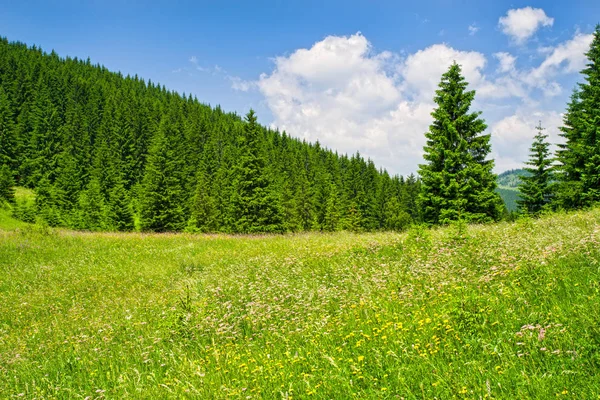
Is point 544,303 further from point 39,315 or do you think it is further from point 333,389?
point 39,315

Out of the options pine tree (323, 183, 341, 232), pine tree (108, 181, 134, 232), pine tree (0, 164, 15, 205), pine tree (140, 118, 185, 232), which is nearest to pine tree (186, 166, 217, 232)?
pine tree (140, 118, 185, 232)

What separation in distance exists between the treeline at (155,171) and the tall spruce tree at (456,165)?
52.9 ft

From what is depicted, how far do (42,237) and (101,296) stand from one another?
415 inches

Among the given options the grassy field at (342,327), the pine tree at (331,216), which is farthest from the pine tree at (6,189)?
the grassy field at (342,327)

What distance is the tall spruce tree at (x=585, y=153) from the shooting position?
21.9m

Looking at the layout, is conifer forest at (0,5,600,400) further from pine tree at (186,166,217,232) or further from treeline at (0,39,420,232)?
pine tree at (186,166,217,232)

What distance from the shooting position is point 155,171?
45.2m

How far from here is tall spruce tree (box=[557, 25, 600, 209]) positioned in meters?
21.9

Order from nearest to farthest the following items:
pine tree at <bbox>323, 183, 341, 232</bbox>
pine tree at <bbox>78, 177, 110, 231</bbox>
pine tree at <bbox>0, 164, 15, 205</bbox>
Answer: pine tree at <bbox>0, 164, 15, 205</bbox> < pine tree at <bbox>78, 177, 110, 231</bbox> < pine tree at <bbox>323, 183, 341, 232</bbox>

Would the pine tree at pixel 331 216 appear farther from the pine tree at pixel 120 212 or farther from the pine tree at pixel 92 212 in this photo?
the pine tree at pixel 92 212

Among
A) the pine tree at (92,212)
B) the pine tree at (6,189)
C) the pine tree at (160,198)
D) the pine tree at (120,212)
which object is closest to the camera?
the pine tree at (160,198)

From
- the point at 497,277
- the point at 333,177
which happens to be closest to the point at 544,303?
the point at 497,277

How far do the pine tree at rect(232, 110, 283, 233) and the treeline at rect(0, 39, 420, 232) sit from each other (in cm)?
11

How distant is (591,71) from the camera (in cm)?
2597
